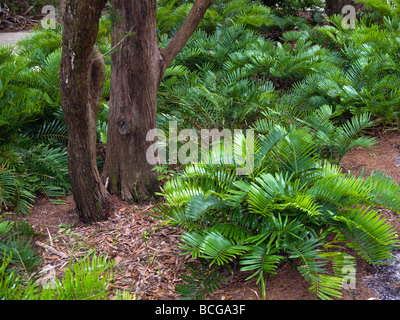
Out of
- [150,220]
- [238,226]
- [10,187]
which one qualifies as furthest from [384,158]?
[10,187]

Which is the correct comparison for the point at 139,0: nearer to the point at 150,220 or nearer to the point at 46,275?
the point at 150,220

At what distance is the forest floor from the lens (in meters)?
2.58

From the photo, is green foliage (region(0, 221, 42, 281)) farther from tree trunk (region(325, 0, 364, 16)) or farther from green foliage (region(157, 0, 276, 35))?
tree trunk (region(325, 0, 364, 16))

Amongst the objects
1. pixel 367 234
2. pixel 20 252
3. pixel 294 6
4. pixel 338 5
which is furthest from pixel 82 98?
pixel 294 6

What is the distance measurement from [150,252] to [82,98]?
1228mm

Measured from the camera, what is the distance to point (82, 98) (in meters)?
2.90

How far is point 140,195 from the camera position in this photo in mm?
3705

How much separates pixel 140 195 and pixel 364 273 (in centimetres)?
195

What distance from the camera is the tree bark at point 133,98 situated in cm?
348

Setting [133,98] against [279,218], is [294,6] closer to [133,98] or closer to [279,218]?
[133,98]

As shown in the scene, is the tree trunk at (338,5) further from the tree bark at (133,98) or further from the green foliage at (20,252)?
the green foliage at (20,252)

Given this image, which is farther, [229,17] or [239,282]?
[229,17]

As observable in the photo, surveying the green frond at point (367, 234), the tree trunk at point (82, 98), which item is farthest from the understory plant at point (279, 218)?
the tree trunk at point (82, 98)

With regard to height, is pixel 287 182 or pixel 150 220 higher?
pixel 287 182
